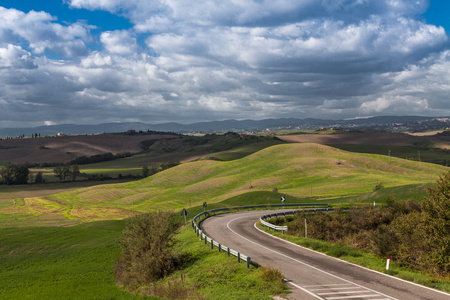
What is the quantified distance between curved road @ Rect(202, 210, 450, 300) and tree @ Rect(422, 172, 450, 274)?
4.23 m

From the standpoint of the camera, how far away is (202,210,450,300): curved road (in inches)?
708

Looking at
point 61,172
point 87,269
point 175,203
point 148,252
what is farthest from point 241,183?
point 61,172

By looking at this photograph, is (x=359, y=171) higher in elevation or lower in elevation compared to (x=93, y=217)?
higher

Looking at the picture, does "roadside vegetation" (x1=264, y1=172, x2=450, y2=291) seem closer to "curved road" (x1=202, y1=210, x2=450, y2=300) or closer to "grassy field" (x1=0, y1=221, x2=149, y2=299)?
"curved road" (x1=202, y1=210, x2=450, y2=300)

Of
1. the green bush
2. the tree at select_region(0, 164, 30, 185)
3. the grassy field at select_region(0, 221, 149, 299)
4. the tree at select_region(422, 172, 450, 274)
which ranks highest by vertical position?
the tree at select_region(422, 172, 450, 274)

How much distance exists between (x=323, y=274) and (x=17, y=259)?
1419 inches

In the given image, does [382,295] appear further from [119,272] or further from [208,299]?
[119,272]

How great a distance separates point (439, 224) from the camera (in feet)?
75.9

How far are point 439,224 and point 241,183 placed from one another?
85.9m

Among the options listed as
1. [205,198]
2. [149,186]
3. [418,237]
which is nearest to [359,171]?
[205,198]

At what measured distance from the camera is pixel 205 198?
96312 mm

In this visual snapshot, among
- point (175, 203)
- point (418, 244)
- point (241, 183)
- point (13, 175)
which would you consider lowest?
point (175, 203)

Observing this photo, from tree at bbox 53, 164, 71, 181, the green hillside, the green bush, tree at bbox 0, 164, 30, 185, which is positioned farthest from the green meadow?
tree at bbox 0, 164, 30, 185

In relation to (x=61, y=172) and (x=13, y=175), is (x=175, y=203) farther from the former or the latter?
(x=13, y=175)
